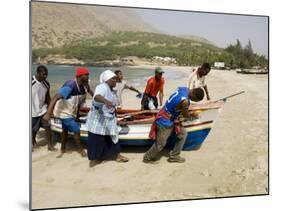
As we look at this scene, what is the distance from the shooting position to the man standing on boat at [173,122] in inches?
180

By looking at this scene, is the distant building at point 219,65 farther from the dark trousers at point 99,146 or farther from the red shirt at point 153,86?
the dark trousers at point 99,146

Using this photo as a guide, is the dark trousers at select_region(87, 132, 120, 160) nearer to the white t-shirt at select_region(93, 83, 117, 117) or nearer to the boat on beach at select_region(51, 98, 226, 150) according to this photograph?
the boat on beach at select_region(51, 98, 226, 150)

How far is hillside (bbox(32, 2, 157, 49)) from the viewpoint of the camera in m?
4.38

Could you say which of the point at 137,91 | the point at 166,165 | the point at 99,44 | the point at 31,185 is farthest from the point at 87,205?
the point at 99,44

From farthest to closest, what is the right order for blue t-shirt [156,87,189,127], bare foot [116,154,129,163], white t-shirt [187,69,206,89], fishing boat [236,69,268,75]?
fishing boat [236,69,268,75] < white t-shirt [187,69,206,89] < bare foot [116,154,129,163] < blue t-shirt [156,87,189,127]

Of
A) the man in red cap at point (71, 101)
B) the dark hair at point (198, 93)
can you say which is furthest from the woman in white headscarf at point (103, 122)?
the dark hair at point (198, 93)

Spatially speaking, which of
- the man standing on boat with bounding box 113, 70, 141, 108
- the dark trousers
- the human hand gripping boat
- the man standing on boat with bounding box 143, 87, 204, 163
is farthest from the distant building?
the dark trousers

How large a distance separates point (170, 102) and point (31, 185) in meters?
1.57

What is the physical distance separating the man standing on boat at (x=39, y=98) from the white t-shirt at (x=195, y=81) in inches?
58.3

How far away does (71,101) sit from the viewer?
14.7 feet

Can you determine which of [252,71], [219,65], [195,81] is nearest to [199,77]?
[195,81]

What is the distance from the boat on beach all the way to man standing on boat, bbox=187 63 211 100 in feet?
→ 0.65

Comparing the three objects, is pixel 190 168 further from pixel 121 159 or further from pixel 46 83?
pixel 46 83
